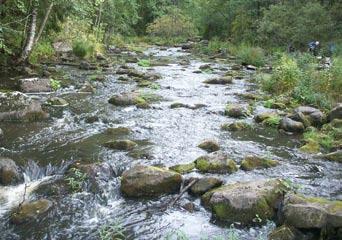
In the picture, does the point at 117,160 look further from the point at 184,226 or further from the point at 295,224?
the point at 295,224

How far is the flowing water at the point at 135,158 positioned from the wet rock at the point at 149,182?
182 millimetres

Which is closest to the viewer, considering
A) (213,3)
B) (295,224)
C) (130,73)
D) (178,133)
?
(295,224)

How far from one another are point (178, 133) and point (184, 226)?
5100mm

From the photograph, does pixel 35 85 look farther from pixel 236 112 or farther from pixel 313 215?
pixel 313 215

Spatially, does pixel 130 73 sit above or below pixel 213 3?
below

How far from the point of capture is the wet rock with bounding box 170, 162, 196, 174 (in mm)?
8938

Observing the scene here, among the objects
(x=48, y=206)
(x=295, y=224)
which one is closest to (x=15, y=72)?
(x=48, y=206)

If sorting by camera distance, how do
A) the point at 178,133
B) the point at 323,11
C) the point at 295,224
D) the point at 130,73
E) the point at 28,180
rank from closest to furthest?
1. the point at 295,224
2. the point at 28,180
3. the point at 178,133
4. the point at 130,73
5. the point at 323,11

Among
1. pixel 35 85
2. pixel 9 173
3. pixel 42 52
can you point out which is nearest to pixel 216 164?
pixel 9 173

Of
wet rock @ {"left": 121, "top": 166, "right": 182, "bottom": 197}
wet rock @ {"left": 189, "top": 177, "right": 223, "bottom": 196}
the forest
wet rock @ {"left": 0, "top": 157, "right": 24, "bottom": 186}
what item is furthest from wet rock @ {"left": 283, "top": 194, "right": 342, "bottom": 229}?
wet rock @ {"left": 0, "top": 157, "right": 24, "bottom": 186}

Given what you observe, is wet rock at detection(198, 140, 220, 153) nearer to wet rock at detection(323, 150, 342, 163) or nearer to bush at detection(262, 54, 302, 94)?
wet rock at detection(323, 150, 342, 163)

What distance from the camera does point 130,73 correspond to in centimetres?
2150

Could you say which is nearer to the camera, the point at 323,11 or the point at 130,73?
the point at 130,73

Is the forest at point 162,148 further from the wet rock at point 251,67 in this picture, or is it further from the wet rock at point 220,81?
the wet rock at point 251,67
